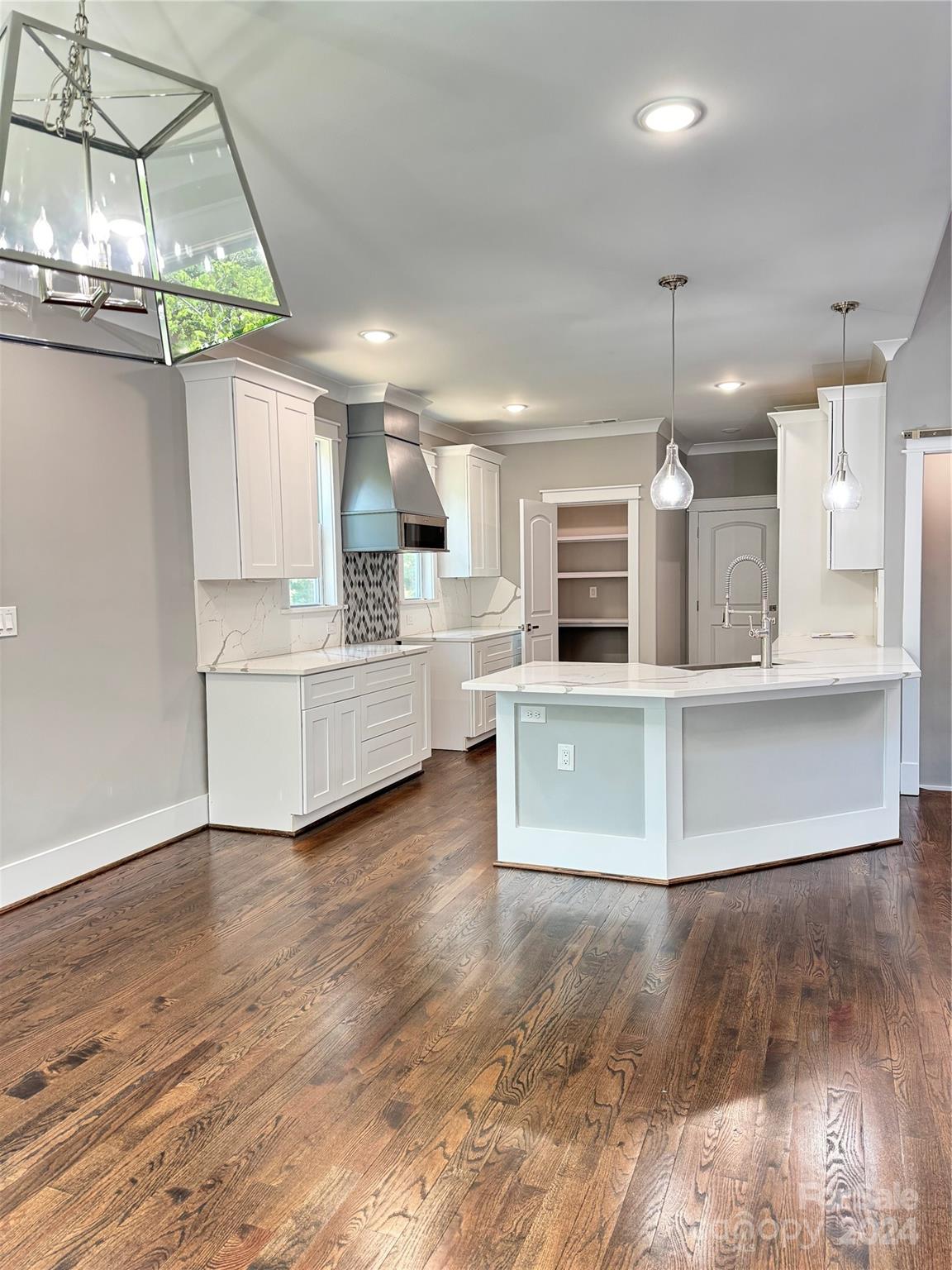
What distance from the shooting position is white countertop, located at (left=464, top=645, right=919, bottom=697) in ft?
11.2

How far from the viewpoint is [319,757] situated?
14.4ft

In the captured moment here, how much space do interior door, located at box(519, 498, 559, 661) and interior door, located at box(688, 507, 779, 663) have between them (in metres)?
2.00

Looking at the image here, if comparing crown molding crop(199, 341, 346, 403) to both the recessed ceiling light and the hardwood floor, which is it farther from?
the hardwood floor

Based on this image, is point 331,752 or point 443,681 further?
point 443,681

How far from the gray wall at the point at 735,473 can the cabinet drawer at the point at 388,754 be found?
14.9 ft

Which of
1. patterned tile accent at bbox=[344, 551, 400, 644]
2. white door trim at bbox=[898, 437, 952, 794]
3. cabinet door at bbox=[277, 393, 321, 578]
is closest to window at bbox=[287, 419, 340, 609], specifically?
patterned tile accent at bbox=[344, 551, 400, 644]

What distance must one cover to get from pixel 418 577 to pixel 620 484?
191 centimetres

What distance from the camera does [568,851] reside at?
3688 millimetres

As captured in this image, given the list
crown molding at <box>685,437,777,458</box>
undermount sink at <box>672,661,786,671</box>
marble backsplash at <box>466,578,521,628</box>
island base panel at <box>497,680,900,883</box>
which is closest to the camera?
island base panel at <box>497,680,900,883</box>

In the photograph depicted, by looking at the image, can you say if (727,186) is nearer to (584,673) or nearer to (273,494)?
(584,673)

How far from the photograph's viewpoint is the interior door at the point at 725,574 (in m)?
8.30

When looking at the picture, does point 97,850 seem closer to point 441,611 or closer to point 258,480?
point 258,480

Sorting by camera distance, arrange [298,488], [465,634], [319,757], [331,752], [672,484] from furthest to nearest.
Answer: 1. [465,634]
2. [298,488]
3. [331,752]
4. [319,757]
5. [672,484]

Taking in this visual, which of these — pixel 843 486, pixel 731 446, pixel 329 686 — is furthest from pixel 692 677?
pixel 731 446
